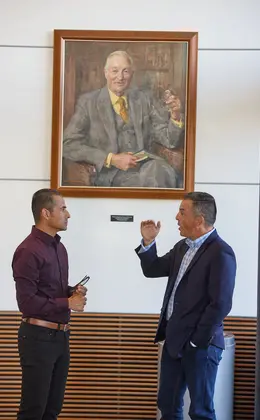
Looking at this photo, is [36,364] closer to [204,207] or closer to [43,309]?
[43,309]

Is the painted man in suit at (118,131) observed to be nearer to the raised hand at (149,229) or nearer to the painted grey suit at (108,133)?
the painted grey suit at (108,133)

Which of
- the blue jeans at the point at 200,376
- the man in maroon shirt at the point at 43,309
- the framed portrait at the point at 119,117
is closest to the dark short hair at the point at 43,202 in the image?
the man in maroon shirt at the point at 43,309

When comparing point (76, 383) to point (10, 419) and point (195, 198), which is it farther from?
point (195, 198)

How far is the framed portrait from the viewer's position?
493 centimetres

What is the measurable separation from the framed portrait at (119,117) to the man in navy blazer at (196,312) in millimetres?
1101

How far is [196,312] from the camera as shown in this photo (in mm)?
3695

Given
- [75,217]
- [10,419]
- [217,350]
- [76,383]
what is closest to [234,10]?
[75,217]

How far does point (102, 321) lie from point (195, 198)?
1.59 meters

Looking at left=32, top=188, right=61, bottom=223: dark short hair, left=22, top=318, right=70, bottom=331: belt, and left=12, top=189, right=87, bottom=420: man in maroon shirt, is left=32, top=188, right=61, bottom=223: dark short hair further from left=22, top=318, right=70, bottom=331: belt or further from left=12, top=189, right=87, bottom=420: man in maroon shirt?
left=22, top=318, right=70, bottom=331: belt

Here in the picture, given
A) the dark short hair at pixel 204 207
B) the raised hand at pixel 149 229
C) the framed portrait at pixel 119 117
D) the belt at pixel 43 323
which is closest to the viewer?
the belt at pixel 43 323

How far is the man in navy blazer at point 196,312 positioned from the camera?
361 centimetres

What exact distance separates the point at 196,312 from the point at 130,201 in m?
1.49

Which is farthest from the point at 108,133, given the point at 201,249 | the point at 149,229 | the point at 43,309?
the point at 43,309

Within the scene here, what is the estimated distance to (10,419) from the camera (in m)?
4.95
